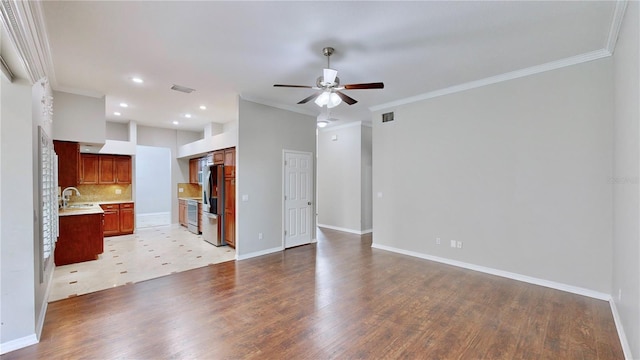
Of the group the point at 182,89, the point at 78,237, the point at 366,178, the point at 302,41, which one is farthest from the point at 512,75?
the point at 78,237

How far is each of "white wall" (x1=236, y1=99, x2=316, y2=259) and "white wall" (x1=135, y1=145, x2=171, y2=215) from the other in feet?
22.5

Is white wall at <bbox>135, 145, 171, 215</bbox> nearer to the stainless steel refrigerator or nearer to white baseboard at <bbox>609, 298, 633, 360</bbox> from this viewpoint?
the stainless steel refrigerator

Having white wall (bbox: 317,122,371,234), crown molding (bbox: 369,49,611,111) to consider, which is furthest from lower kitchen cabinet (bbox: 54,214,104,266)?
crown molding (bbox: 369,49,611,111)

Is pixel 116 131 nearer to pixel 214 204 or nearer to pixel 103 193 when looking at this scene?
pixel 103 193

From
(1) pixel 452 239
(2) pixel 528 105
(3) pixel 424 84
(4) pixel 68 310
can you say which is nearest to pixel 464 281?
(1) pixel 452 239

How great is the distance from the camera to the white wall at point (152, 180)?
10.5 meters

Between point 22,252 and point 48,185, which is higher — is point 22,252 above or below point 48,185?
below

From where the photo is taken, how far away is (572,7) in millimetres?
2461

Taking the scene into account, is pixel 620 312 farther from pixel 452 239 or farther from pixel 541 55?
pixel 541 55

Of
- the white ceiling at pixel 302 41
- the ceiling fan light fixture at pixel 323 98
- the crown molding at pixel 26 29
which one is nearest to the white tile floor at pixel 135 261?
the crown molding at pixel 26 29

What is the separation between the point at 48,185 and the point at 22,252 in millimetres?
1131

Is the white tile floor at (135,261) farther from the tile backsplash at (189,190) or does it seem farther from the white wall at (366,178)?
the white wall at (366,178)

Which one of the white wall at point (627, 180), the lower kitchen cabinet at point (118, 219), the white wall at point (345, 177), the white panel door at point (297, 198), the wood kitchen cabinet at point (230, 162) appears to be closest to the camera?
the white wall at point (627, 180)

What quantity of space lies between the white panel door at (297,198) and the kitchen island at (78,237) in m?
3.41
